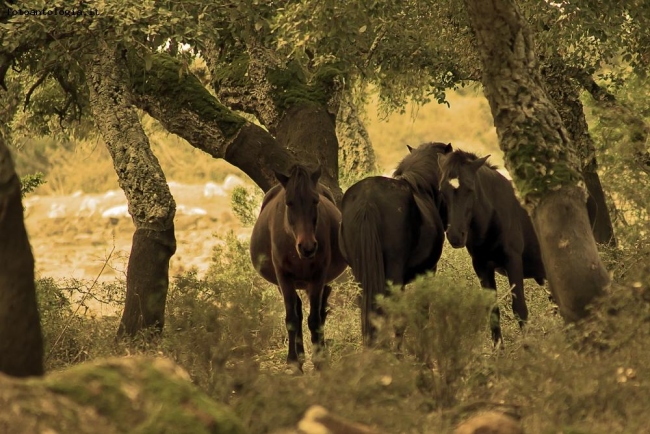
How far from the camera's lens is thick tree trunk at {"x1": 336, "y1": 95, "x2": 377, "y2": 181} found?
21.7 metres

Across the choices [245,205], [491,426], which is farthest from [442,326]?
[245,205]

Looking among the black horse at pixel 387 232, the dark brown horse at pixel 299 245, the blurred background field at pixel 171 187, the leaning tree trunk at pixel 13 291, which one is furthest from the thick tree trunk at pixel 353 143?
the leaning tree trunk at pixel 13 291

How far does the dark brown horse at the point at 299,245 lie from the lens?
10.5 m

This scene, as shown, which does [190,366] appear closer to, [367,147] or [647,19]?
[647,19]

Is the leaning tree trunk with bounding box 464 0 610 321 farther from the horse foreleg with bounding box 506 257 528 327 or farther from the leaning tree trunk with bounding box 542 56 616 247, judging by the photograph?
the leaning tree trunk with bounding box 542 56 616 247

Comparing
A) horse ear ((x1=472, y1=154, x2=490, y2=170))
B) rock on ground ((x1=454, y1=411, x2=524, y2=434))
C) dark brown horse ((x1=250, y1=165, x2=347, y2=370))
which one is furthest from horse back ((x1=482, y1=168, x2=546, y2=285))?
rock on ground ((x1=454, y1=411, x2=524, y2=434))

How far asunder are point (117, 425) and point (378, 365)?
1.81m

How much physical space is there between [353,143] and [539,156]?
13119mm

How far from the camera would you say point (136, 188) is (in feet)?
40.0

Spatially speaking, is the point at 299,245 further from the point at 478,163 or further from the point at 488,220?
the point at 488,220

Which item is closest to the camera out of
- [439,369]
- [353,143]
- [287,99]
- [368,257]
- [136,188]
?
[439,369]

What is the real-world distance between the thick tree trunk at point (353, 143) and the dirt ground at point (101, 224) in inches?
558

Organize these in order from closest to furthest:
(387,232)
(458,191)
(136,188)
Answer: (387,232) < (458,191) < (136,188)

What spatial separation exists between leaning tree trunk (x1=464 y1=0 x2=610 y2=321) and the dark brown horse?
2077 millimetres
